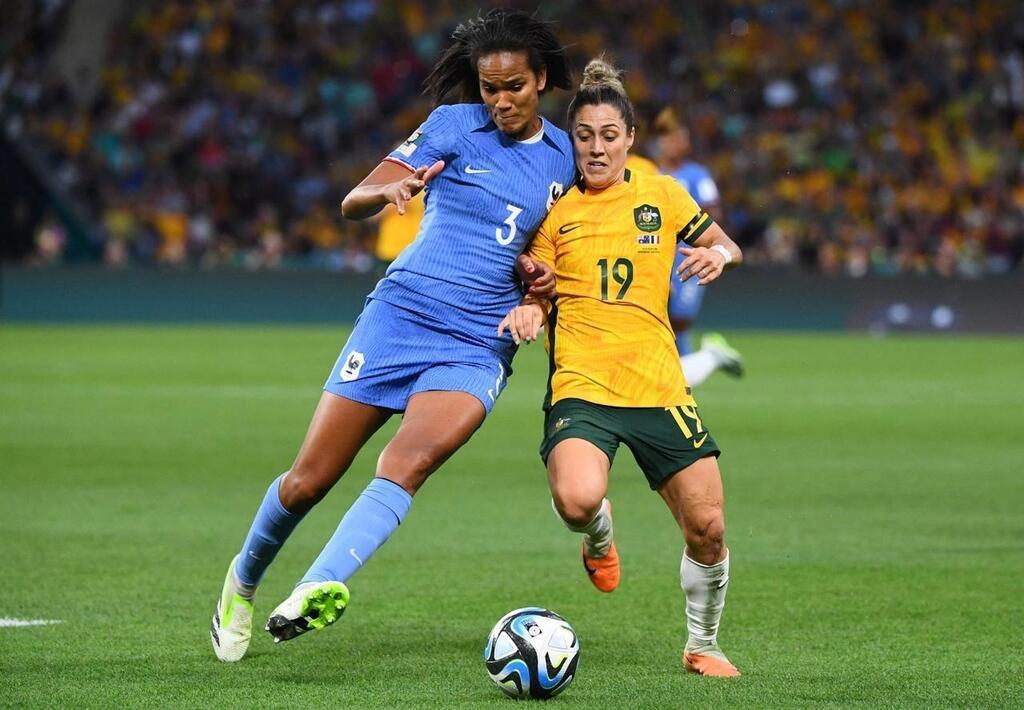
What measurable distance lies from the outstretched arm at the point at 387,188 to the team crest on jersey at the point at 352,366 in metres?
0.50

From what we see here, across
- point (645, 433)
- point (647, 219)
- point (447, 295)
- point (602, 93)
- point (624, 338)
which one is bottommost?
point (645, 433)

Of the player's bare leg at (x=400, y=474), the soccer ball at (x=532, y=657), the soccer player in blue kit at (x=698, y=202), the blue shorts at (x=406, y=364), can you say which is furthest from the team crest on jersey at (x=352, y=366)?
the soccer player in blue kit at (x=698, y=202)

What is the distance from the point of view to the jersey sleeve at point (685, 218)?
5.85 metres

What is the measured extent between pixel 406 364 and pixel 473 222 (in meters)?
0.54

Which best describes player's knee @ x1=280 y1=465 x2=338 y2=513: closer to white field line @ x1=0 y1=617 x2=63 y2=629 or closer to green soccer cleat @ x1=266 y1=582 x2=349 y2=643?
green soccer cleat @ x1=266 y1=582 x2=349 y2=643

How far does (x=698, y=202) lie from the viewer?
464 inches

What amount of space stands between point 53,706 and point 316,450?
3.93 feet

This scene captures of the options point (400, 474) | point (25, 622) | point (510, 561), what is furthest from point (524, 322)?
point (510, 561)

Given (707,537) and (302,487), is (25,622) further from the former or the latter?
(707,537)

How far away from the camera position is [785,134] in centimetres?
2956

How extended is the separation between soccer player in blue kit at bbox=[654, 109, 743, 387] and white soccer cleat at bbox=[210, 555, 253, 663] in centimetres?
563

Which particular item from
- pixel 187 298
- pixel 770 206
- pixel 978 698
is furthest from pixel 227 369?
pixel 978 698

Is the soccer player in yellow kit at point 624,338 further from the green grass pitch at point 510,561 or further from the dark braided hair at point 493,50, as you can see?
the green grass pitch at point 510,561

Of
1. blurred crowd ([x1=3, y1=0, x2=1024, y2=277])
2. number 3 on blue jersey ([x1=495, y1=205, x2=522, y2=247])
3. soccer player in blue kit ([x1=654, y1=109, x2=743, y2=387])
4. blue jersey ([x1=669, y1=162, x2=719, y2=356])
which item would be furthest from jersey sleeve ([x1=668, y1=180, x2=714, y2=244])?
blurred crowd ([x1=3, y1=0, x2=1024, y2=277])
